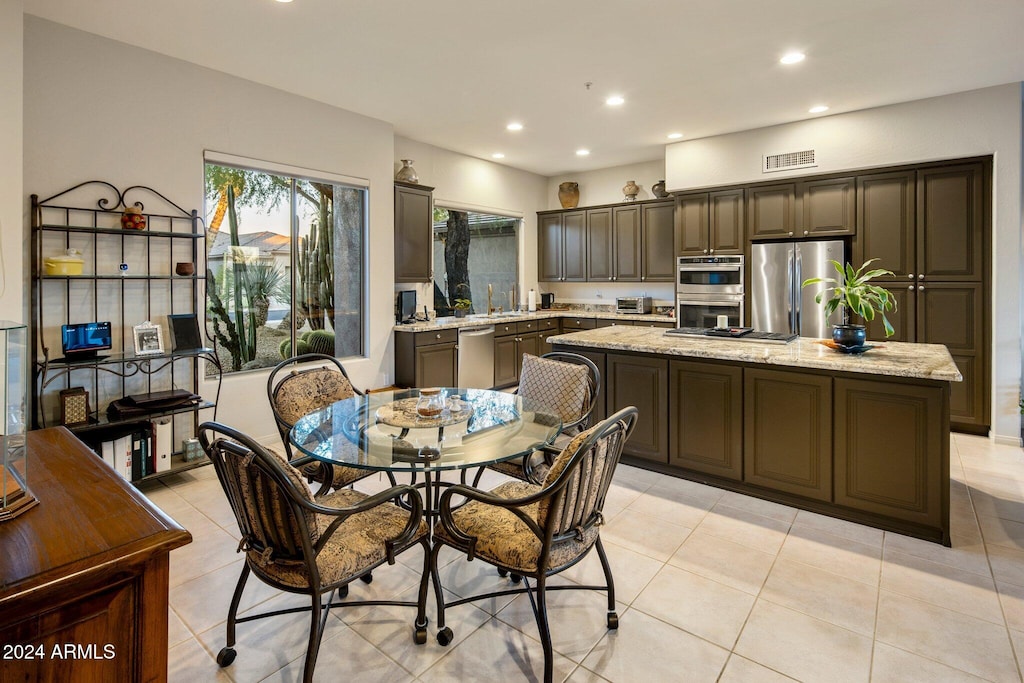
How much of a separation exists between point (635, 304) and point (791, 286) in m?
2.00

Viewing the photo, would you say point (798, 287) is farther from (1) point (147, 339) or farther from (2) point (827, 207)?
(1) point (147, 339)

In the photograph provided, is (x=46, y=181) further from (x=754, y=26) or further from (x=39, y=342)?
(x=754, y=26)

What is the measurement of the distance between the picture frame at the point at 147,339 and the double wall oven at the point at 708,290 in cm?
485

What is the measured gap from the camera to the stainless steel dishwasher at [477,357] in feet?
18.8

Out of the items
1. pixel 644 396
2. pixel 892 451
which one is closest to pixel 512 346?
pixel 644 396

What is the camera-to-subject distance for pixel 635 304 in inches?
267

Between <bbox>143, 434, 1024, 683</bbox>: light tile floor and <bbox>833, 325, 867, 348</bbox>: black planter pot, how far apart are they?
1.01 meters

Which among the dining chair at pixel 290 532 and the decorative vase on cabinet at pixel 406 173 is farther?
the decorative vase on cabinet at pixel 406 173

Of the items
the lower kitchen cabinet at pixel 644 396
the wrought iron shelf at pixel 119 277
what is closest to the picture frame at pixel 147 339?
the wrought iron shelf at pixel 119 277

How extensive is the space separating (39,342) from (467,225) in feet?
14.9

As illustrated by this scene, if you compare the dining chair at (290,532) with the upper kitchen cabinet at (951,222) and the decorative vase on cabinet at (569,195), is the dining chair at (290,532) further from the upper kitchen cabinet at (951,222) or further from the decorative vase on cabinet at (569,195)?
the decorative vase on cabinet at (569,195)

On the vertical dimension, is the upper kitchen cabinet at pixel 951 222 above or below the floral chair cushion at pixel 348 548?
above

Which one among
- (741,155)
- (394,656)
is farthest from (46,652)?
(741,155)

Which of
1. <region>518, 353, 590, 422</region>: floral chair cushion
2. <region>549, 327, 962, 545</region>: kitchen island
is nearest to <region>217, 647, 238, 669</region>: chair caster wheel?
<region>518, 353, 590, 422</region>: floral chair cushion
